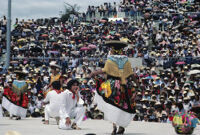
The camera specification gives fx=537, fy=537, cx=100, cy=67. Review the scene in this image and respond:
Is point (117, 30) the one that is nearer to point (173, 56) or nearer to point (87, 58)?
point (87, 58)

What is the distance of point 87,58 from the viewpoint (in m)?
29.6

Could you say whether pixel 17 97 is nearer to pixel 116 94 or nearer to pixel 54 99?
pixel 54 99

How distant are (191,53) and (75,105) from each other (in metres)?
13.7

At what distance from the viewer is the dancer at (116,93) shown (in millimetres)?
11709

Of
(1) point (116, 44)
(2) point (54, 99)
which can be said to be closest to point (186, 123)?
(1) point (116, 44)

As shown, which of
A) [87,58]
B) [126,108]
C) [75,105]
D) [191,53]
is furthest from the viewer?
[87,58]

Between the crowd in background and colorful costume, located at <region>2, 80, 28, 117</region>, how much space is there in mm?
2502

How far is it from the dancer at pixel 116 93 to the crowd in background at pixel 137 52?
5.86 metres

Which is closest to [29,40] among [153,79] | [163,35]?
[163,35]

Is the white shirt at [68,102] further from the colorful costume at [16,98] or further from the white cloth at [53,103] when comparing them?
the colorful costume at [16,98]

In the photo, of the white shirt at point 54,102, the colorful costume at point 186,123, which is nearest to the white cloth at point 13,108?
the white shirt at point 54,102

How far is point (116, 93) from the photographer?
38.5 ft

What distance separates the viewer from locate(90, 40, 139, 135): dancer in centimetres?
1171

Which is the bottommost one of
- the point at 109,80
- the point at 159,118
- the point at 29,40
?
A: the point at 159,118
